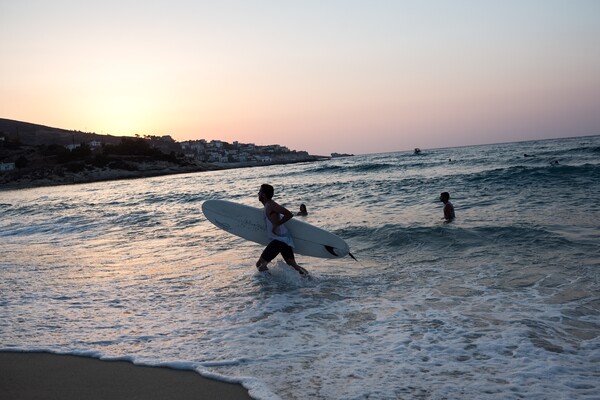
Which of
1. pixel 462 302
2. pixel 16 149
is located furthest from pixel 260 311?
pixel 16 149

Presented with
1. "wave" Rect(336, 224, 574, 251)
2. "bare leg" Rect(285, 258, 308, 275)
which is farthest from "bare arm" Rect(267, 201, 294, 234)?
"wave" Rect(336, 224, 574, 251)

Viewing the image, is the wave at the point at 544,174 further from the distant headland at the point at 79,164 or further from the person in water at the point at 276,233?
the distant headland at the point at 79,164

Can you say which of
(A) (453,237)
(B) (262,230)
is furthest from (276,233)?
(A) (453,237)

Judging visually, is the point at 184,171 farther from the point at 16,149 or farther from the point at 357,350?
the point at 357,350

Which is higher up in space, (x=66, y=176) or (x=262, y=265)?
(x=66, y=176)

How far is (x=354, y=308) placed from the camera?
595cm

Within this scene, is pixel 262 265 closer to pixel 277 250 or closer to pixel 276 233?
pixel 277 250

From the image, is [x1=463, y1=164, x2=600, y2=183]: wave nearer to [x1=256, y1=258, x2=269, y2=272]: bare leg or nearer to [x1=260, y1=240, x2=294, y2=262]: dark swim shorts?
[x1=260, y1=240, x2=294, y2=262]: dark swim shorts

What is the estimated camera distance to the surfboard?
860cm

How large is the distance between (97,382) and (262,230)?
578 cm

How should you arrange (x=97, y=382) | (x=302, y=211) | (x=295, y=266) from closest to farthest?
1. (x=97, y=382)
2. (x=295, y=266)
3. (x=302, y=211)

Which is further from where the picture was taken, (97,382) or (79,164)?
(79,164)

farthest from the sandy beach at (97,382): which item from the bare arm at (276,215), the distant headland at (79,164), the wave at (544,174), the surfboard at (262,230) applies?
the distant headland at (79,164)

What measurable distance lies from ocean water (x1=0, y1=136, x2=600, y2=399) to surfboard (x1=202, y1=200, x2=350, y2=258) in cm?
37
